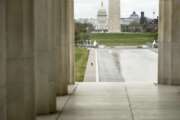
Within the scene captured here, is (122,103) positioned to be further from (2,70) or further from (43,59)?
(2,70)

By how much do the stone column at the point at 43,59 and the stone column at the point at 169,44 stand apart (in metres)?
9.40

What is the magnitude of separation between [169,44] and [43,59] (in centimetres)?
988

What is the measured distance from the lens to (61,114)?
1427cm

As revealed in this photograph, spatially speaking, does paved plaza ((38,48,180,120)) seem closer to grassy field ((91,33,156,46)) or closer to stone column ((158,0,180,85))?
stone column ((158,0,180,85))

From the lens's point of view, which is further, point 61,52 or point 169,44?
point 169,44

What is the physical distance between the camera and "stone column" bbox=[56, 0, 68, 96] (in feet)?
60.5

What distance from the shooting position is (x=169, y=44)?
916 inches

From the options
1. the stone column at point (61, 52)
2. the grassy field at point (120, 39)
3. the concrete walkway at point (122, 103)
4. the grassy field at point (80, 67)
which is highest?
the stone column at point (61, 52)

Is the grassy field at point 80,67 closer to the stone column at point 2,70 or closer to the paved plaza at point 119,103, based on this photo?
the paved plaza at point 119,103

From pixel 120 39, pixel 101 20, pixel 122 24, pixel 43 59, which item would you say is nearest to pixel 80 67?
pixel 43 59

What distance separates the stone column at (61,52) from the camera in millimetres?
18433

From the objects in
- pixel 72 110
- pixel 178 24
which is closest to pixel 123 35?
pixel 178 24

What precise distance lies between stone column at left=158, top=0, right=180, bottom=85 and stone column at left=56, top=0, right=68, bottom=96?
4.60 metres

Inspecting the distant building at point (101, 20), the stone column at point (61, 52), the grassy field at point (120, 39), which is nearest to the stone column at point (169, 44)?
the stone column at point (61, 52)
